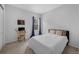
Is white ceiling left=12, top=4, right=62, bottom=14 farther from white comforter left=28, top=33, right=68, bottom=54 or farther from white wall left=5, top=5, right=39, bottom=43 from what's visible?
white comforter left=28, top=33, right=68, bottom=54

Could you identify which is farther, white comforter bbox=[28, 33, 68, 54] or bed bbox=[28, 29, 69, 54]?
bed bbox=[28, 29, 69, 54]

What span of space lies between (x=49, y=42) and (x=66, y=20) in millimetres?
1245

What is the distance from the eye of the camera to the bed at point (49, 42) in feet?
5.27

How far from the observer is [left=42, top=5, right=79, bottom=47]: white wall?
2018mm

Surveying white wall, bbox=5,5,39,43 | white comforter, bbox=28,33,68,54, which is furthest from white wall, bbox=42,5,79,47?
white wall, bbox=5,5,39,43

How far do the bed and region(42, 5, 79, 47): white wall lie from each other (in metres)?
0.26

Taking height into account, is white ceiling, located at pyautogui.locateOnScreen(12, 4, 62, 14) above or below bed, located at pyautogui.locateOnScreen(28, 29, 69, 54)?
above

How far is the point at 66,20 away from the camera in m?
2.38

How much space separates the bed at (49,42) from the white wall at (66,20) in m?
0.26

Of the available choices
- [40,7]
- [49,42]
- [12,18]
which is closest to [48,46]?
[49,42]

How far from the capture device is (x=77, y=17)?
78.9 inches

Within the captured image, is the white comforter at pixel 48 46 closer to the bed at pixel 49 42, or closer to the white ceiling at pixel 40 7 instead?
the bed at pixel 49 42

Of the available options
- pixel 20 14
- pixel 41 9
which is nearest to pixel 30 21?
pixel 20 14
